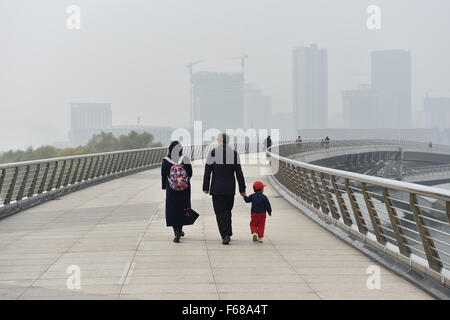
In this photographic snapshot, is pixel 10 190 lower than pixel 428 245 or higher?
lower

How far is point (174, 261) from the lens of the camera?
893 cm

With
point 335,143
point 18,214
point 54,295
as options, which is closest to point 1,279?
point 54,295

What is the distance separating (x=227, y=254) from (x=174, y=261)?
0.95 metres

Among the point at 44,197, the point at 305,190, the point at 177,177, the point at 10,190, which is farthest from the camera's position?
the point at 44,197

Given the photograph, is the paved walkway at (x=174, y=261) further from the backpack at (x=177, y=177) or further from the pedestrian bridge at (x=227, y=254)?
the backpack at (x=177, y=177)

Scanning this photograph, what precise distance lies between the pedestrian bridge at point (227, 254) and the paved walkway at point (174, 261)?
0.01 metres

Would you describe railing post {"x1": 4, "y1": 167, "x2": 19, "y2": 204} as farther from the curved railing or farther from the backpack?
the curved railing

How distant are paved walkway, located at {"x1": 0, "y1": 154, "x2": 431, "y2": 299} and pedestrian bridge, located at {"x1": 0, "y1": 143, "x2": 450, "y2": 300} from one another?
14 mm

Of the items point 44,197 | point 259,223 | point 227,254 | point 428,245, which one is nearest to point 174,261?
point 227,254

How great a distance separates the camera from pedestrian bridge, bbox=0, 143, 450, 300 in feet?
23.0

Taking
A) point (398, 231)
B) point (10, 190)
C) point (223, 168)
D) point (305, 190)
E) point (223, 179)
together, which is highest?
point (223, 168)

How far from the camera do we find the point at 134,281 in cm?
752

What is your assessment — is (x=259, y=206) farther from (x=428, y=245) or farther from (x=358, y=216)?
(x=428, y=245)

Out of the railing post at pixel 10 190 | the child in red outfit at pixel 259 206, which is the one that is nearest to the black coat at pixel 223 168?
the child in red outfit at pixel 259 206
